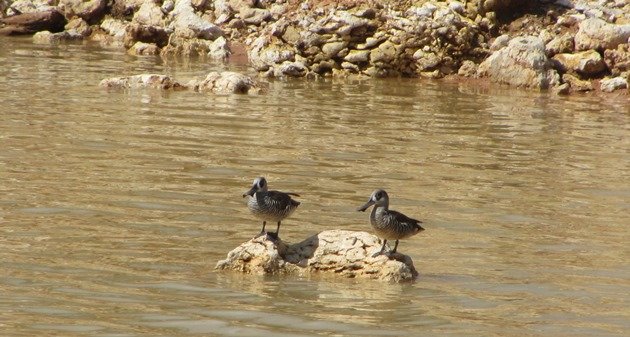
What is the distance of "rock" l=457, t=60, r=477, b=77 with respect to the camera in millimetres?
29203

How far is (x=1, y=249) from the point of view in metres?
12.3

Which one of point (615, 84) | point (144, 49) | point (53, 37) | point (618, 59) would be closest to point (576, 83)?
point (615, 84)

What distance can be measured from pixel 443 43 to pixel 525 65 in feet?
7.41

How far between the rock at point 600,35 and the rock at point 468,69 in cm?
250

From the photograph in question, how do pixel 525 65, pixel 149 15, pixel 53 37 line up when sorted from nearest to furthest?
pixel 525 65 < pixel 53 37 < pixel 149 15

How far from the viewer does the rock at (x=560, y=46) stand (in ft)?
93.7

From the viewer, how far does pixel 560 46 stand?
2856 cm

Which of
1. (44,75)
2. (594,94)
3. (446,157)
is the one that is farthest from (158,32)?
(446,157)

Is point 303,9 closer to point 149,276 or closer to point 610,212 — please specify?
point 610,212

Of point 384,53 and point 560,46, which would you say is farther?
point 384,53

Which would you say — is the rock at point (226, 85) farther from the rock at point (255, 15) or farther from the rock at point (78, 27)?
the rock at point (78, 27)

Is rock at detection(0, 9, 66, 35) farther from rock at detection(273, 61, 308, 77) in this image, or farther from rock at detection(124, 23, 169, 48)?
rock at detection(273, 61, 308, 77)

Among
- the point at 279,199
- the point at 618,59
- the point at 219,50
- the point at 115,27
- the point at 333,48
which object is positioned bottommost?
the point at 279,199

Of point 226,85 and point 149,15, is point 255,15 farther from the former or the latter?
point 226,85
